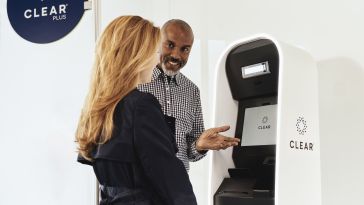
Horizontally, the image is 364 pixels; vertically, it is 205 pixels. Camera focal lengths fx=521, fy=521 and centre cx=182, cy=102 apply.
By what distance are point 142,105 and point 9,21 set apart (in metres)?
2.14

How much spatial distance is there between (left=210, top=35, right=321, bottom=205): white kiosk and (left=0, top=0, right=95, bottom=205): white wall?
3.84ft

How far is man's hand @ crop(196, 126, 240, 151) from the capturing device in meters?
2.26

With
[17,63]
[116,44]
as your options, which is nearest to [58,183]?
[17,63]

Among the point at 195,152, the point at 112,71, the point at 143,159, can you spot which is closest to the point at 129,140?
the point at 143,159

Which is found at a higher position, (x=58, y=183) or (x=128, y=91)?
(x=128, y=91)

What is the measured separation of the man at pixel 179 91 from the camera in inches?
105

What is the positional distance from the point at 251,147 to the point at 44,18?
178cm

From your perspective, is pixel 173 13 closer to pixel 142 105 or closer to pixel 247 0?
pixel 247 0

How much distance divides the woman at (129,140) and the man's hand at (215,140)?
48 cm

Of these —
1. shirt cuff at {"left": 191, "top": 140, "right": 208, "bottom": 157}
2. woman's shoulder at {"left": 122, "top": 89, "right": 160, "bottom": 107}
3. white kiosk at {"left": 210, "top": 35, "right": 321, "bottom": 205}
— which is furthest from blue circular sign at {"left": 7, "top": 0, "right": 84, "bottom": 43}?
woman's shoulder at {"left": 122, "top": 89, "right": 160, "bottom": 107}

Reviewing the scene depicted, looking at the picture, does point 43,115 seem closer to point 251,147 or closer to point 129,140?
point 251,147

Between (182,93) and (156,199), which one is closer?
(156,199)

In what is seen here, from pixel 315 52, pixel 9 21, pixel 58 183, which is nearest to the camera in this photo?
pixel 315 52

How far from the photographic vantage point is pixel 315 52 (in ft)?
7.72
